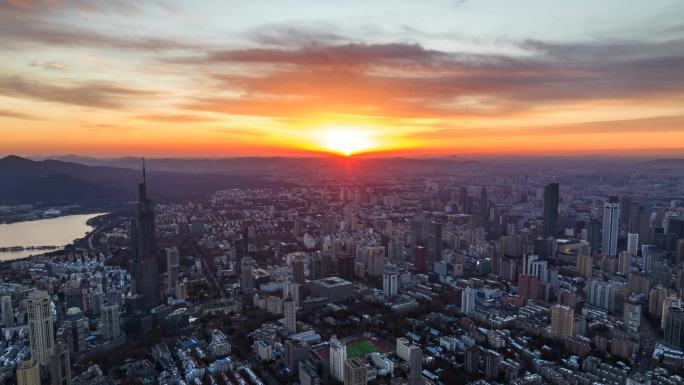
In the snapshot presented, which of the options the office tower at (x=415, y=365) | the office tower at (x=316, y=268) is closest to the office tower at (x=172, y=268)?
the office tower at (x=316, y=268)

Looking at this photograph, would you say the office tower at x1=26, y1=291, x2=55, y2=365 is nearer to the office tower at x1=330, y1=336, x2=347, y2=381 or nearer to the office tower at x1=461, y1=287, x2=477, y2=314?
the office tower at x1=330, y1=336, x2=347, y2=381

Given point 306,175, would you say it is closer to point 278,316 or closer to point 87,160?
point 87,160

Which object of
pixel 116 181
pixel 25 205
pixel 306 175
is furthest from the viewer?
pixel 306 175

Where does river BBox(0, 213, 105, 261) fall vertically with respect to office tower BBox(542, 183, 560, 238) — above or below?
below

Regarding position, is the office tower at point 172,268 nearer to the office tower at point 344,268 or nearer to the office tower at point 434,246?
the office tower at point 344,268

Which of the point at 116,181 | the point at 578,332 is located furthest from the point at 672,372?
the point at 116,181

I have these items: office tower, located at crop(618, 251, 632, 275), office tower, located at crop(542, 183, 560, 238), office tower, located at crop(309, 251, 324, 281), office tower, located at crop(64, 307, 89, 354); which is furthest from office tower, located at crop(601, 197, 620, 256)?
office tower, located at crop(64, 307, 89, 354)
